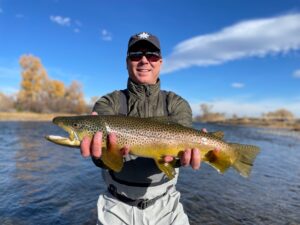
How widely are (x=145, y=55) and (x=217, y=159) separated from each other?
1.31 m

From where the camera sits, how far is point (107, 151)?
9.75 ft

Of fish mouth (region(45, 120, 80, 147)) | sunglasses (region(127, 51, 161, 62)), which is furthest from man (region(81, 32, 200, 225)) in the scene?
fish mouth (region(45, 120, 80, 147))

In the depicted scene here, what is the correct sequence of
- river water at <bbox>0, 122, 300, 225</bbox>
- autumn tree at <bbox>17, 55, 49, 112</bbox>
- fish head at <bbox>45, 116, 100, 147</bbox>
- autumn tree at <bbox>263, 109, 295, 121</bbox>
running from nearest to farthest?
fish head at <bbox>45, 116, 100, 147</bbox>
river water at <bbox>0, 122, 300, 225</bbox>
autumn tree at <bbox>17, 55, 49, 112</bbox>
autumn tree at <bbox>263, 109, 295, 121</bbox>

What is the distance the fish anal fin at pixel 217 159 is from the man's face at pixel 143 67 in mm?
961

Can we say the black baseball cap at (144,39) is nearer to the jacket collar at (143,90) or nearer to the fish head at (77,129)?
the jacket collar at (143,90)

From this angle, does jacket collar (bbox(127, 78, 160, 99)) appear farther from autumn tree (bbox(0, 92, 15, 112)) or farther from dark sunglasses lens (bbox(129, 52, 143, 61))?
autumn tree (bbox(0, 92, 15, 112))

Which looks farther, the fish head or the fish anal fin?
the fish anal fin

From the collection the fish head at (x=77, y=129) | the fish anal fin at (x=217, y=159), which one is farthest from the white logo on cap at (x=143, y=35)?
the fish anal fin at (x=217, y=159)

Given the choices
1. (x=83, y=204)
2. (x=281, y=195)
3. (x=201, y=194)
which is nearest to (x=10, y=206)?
(x=83, y=204)

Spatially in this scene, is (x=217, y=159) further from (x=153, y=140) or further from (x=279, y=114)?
(x=279, y=114)

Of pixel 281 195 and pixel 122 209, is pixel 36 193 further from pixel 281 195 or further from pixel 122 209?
pixel 281 195

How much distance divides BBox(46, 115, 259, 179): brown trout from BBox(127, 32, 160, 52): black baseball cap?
0.86m

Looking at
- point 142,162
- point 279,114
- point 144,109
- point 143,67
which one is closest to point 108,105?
point 144,109

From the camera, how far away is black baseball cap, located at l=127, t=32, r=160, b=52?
3.51 metres
